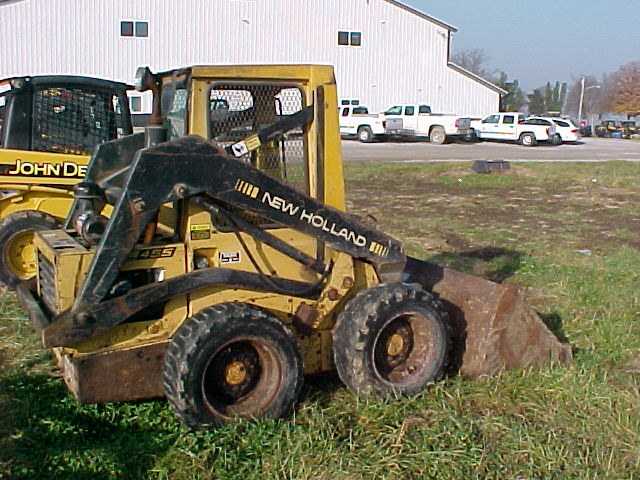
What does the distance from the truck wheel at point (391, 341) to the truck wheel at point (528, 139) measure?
104ft

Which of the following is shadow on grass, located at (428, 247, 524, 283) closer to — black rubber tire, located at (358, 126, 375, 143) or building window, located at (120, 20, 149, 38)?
black rubber tire, located at (358, 126, 375, 143)

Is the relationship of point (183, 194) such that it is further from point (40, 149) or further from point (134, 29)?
point (134, 29)

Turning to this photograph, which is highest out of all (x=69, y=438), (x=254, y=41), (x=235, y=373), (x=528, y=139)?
(x=254, y=41)

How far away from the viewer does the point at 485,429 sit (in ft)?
16.1

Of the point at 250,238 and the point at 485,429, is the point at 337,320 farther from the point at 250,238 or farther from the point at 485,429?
the point at 485,429

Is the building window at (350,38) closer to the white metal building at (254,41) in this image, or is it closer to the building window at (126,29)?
the white metal building at (254,41)

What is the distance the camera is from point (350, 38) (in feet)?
133

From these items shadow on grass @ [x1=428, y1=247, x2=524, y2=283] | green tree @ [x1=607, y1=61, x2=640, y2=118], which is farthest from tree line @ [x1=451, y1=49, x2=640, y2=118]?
shadow on grass @ [x1=428, y1=247, x2=524, y2=283]

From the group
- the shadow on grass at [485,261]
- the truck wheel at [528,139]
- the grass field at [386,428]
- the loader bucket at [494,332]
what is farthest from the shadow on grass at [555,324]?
the truck wheel at [528,139]

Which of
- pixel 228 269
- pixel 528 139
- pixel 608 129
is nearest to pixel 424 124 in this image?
pixel 528 139

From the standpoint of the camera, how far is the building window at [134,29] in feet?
123

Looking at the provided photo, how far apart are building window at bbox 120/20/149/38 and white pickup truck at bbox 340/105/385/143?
10.4 meters

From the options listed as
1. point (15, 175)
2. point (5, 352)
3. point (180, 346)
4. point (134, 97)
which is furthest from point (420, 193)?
point (134, 97)

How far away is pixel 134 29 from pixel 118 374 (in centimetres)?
3559
